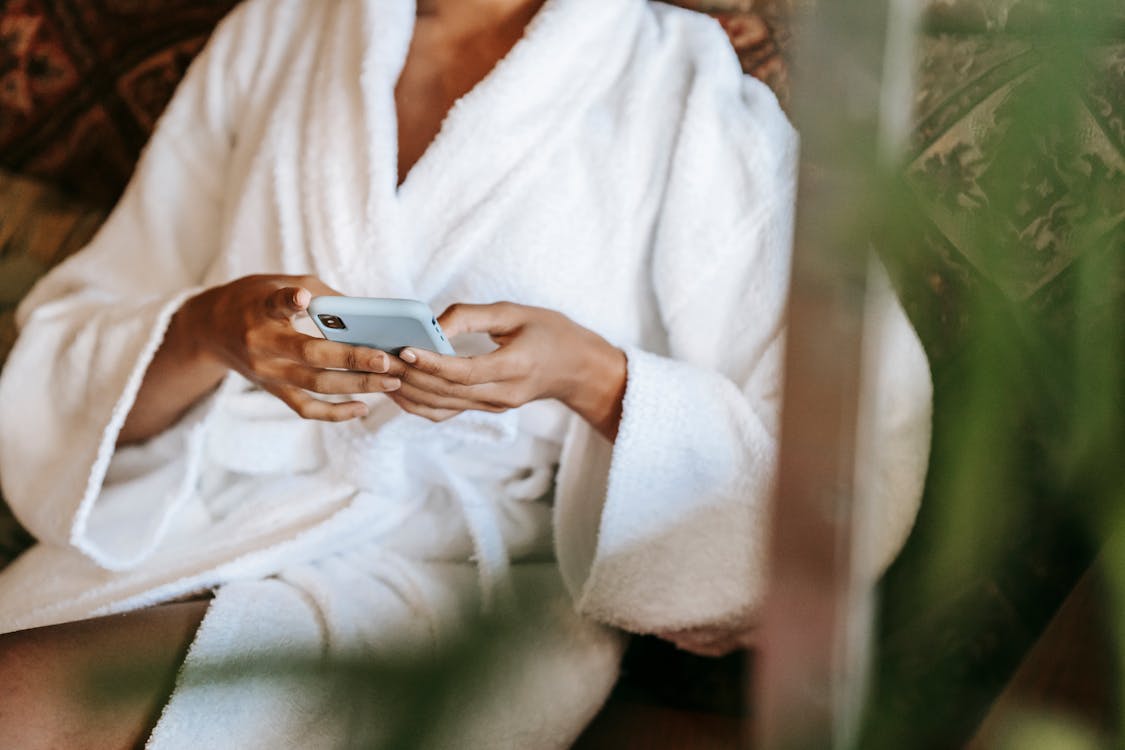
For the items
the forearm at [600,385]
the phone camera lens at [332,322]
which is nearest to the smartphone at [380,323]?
the phone camera lens at [332,322]

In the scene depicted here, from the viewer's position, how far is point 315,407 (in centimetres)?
84

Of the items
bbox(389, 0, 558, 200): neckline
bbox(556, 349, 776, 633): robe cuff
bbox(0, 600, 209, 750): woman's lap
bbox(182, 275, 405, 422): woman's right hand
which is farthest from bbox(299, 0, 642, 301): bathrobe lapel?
bbox(0, 600, 209, 750): woman's lap

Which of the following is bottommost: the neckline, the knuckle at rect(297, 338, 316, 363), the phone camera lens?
the knuckle at rect(297, 338, 316, 363)

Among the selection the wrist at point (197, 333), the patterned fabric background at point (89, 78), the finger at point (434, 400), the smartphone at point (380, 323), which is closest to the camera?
the smartphone at point (380, 323)

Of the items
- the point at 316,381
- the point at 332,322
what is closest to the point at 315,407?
the point at 316,381

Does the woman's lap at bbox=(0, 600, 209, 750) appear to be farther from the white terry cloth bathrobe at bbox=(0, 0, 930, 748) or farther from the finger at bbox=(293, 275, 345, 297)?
the finger at bbox=(293, 275, 345, 297)

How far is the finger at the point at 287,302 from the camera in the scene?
0.75 metres

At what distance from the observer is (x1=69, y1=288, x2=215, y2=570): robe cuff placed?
93 centimetres

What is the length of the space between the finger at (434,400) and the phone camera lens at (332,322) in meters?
0.08

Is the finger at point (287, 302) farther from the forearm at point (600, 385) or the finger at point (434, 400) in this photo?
the forearm at point (600, 385)

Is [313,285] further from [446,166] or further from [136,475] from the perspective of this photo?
[136,475]

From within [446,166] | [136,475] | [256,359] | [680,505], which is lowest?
[136,475]

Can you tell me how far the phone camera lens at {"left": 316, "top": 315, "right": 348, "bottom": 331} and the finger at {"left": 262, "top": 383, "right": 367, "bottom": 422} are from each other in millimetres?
102

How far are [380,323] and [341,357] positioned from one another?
62mm
